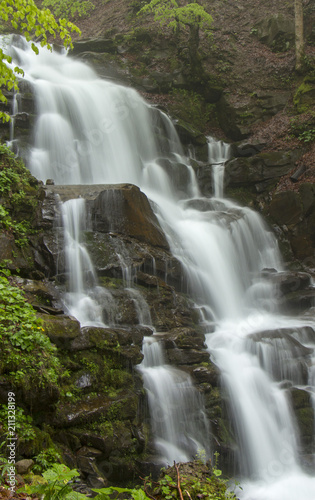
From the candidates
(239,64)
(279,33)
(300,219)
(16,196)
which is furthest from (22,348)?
(279,33)

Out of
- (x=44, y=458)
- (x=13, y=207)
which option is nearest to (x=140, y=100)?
(x=13, y=207)

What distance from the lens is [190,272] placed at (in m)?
9.93

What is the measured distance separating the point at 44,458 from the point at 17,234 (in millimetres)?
4911

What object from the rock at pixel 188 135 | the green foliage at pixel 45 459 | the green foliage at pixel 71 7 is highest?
the green foliage at pixel 71 7

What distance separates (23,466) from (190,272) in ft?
23.4

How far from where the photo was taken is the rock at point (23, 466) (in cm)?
311

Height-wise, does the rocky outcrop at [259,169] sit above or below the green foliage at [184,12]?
below

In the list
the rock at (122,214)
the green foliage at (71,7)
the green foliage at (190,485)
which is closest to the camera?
the green foliage at (190,485)

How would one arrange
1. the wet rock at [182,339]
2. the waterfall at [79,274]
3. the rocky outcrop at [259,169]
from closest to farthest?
the wet rock at [182,339] → the waterfall at [79,274] → the rocky outcrop at [259,169]

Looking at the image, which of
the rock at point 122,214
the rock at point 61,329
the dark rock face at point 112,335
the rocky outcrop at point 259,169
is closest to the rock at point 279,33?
the rocky outcrop at point 259,169

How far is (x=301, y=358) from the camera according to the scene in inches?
306

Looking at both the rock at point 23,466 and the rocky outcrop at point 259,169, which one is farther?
the rocky outcrop at point 259,169

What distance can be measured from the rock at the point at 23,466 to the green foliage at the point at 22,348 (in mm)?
762

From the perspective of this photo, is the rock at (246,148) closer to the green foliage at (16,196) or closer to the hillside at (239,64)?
the hillside at (239,64)
